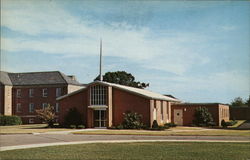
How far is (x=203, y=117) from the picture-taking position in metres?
42.1

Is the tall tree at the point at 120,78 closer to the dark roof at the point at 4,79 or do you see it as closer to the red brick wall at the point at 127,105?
the dark roof at the point at 4,79

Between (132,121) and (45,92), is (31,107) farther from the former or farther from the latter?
(132,121)

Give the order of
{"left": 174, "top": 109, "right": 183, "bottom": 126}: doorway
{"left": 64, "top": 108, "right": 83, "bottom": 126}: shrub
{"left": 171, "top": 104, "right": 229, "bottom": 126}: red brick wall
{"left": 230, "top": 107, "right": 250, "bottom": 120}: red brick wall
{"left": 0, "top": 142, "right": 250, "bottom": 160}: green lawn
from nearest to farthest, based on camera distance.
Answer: {"left": 0, "top": 142, "right": 250, "bottom": 160}: green lawn → {"left": 64, "top": 108, "right": 83, "bottom": 126}: shrub → {"left": 171, "top": 104, "right": 229, "bottom": 126}: red brick wall → {"left": 174, "top": 109, "right": 183, "bottom": 126}: doorway → {"left": 230, "top": 107, "right": 250, "bottom": 120}: red brick wall

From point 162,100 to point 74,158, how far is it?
28.9 meters

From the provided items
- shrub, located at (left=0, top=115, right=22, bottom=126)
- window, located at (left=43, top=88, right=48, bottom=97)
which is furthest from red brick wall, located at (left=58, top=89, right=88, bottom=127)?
window, located at (left=43, top=88, right=48, bottom=97)

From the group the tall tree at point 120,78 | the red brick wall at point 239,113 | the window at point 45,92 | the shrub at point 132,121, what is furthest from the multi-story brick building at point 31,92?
the red brick wall at point 239,113

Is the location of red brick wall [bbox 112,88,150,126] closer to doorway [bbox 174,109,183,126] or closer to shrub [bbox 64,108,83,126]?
shrub [bbox 64,108,83,126]

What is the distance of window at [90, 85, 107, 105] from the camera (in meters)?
38.2

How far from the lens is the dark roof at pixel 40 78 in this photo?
58.4 metres

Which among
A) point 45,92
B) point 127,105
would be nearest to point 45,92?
point 45,92

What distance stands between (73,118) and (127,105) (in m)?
6.27

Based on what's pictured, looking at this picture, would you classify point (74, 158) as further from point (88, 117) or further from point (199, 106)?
point (199, 106)

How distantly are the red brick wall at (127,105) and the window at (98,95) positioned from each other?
1.21 metres

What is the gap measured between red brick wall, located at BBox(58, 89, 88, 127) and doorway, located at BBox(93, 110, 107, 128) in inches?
50.1
